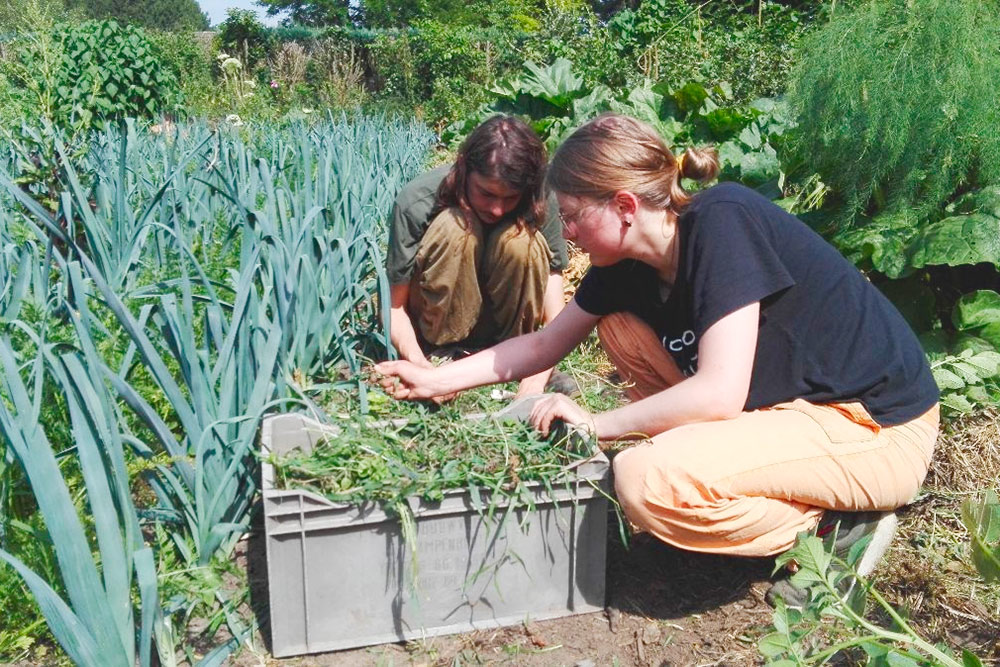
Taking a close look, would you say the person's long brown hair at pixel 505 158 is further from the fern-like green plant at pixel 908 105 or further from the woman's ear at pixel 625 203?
the fern-like green plant at pixel 908 105

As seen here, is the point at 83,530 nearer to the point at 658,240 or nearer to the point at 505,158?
the point at 658,240

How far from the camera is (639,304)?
200 cm

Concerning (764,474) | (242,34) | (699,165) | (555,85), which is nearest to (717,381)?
(764,474)

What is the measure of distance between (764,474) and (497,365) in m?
0.65

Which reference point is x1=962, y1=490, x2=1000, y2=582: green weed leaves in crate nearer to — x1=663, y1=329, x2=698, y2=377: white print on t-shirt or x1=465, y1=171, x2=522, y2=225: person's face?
x1=663, y1=329, x2=698, y2=377: white print on t-shirt

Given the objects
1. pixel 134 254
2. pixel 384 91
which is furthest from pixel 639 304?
pixel 384 91

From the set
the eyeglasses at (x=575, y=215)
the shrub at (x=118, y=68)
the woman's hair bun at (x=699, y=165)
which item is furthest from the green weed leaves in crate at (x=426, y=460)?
the shrub at (x=118, y=68)

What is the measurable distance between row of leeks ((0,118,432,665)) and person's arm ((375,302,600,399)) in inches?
5.0

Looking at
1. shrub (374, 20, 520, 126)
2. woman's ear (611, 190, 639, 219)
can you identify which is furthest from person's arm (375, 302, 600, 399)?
shrub (374, 20, 520, 126)

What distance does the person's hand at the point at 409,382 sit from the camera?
195 centimetres

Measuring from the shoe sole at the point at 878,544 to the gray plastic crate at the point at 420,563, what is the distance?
0.51 m

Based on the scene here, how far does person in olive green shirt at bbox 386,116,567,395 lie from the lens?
2332 millimetres

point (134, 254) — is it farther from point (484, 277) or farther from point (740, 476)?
point (740, 476)

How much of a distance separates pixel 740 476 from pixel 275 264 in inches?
38.7
